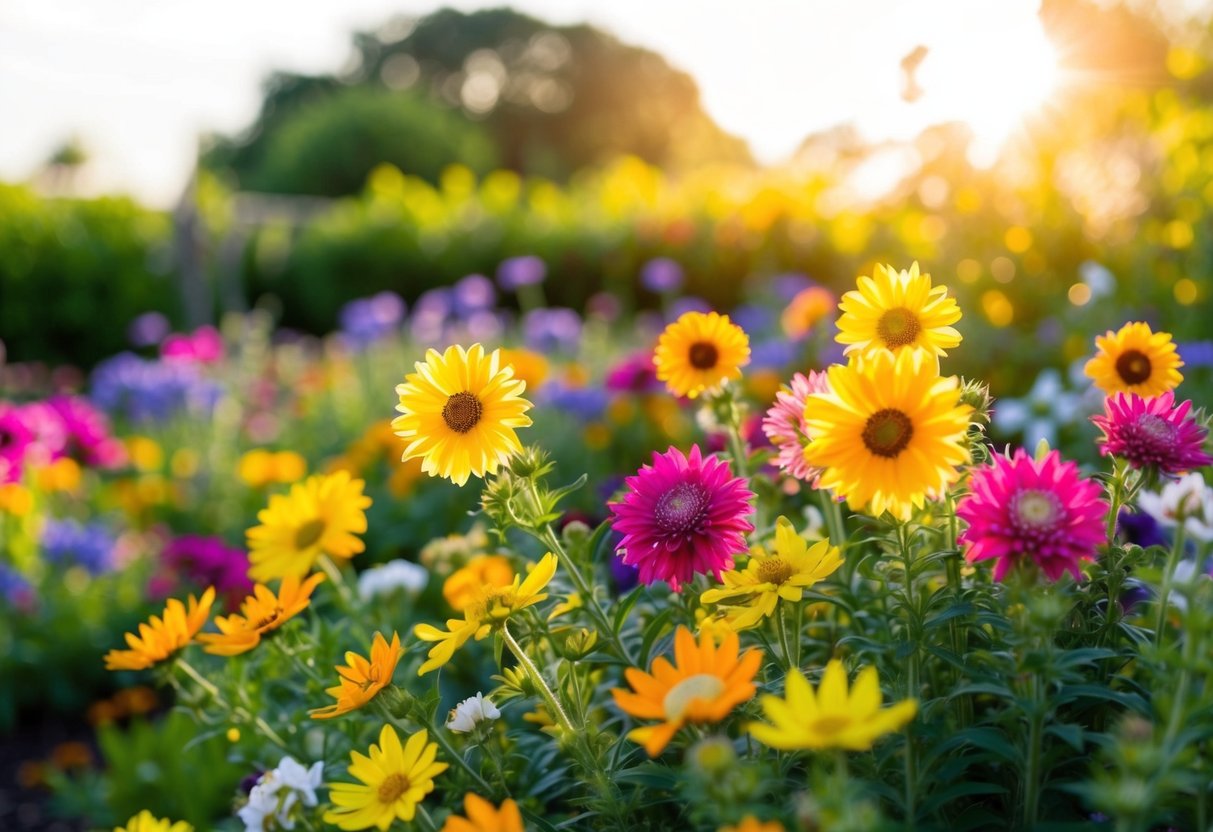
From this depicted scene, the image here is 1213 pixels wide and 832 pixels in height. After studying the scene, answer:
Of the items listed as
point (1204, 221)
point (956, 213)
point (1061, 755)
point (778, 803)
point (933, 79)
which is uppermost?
point (956, 213)

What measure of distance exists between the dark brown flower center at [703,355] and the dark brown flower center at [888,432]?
1.69 ft

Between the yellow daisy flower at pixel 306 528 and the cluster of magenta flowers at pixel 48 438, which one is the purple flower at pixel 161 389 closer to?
the cluster of magenta flowers at pixel 48 438

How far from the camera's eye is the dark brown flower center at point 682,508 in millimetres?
1193

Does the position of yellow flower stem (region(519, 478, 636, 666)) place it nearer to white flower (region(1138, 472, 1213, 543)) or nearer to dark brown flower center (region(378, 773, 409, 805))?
dark brown flower center (region(378, 773, 409, 805))

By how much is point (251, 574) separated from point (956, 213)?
4.43m

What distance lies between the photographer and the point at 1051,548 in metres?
0.98

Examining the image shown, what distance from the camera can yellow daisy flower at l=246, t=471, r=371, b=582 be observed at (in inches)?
62.7

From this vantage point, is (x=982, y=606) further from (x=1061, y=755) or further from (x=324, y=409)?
(x=324, y=409)

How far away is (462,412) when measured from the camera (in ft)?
4.25

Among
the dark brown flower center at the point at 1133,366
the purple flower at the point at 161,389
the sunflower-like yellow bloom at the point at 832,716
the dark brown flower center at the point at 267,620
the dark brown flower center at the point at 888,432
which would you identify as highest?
the purple flower at the point at 161,389

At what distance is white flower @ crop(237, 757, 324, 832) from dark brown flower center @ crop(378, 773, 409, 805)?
0.24m

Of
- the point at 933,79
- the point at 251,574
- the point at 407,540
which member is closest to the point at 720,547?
the point at 251,574

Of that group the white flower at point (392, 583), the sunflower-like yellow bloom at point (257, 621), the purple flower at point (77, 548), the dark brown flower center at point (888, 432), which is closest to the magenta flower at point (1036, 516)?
the dark brown flower center at point (888, 432)

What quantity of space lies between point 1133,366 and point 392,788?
1.13 meters
